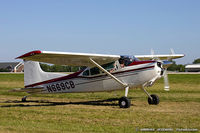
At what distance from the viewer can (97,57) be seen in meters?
12.5

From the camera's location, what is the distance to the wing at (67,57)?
10.7 meters

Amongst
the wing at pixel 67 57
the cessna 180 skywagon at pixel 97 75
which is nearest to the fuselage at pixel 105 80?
the cessna 180 skywagon at pixel 97 75

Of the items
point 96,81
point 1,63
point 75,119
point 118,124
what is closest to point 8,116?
point 75,119

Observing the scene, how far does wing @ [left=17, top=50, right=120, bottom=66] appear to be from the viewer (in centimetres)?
1074

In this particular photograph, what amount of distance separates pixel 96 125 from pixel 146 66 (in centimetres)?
494

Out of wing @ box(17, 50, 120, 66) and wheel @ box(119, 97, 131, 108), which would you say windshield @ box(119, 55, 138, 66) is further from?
wheel @ box(119, 97, 131, 108)

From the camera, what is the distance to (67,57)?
12.1 meters

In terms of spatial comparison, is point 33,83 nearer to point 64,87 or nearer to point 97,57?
point 64,87

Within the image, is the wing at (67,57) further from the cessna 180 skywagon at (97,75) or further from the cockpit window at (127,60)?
the cockpit window at (127,60)

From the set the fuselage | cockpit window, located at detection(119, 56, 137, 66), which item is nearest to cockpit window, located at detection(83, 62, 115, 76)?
the fuselage

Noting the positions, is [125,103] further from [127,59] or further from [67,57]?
[67,57]

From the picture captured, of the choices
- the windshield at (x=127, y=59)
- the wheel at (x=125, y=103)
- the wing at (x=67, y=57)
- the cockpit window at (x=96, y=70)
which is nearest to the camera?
the wing at (x=67, y=57)

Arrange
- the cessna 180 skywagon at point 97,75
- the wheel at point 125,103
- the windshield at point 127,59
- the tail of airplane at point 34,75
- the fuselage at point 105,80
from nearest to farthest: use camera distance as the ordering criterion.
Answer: the wheel at point 125,103 < the cessna 180 skywagon at point 97,75 < the fuselage at point 105,80 < the windshield at point 127,59 < the tail of airplane at point 34,75

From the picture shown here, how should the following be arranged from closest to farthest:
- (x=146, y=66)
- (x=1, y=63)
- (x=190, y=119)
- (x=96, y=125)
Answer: (x=96, y=125) < (x=190, y=119) < (x=146, y=66) < (x=1, y=63)
